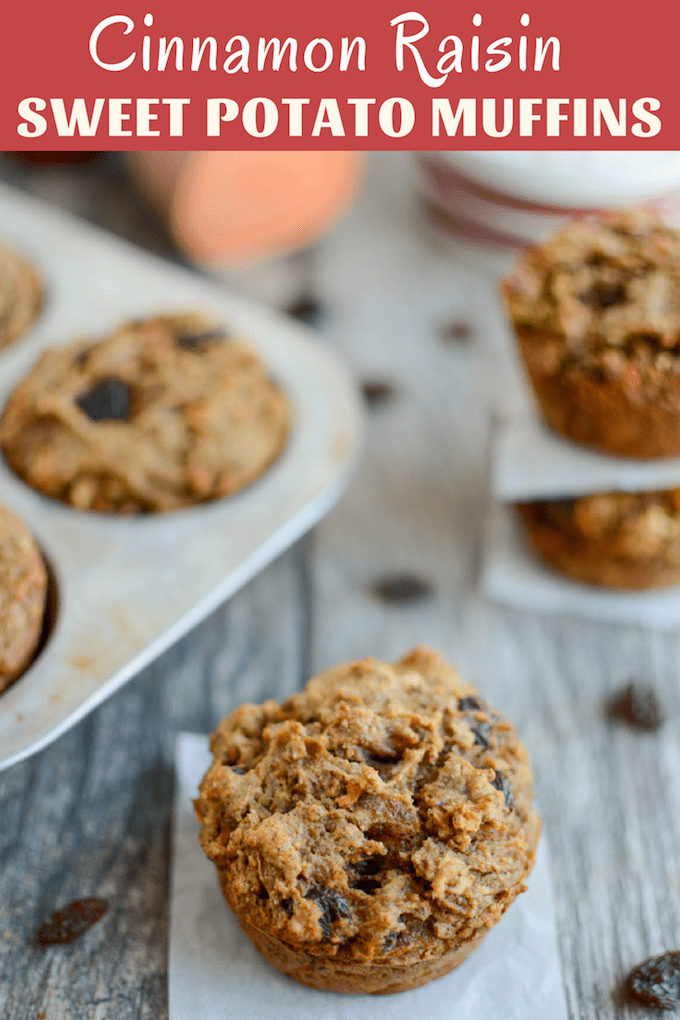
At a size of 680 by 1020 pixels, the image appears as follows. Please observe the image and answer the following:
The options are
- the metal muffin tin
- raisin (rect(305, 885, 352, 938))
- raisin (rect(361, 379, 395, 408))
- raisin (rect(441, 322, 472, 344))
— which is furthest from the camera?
raisin (rect(441, 322, 472, 344))

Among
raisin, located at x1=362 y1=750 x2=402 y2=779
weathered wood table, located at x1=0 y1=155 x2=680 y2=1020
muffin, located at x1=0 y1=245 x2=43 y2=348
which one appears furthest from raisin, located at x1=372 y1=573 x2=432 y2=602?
muffin, located at x1=0 y1=245 x2=43 y2=348

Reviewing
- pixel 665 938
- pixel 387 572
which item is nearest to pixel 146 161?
pixel 387 572

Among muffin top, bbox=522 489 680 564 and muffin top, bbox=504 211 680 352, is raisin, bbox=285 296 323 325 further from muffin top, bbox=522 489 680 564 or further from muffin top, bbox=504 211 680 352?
muffin top, bbox=522 489 680 564

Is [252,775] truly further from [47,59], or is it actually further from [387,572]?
[47,59]

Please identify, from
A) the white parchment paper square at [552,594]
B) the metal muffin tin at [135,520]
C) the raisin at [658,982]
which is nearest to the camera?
the raisin at [658,982]

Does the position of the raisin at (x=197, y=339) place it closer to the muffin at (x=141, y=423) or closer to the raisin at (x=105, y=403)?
→ the muffin at (x=141, y=423)

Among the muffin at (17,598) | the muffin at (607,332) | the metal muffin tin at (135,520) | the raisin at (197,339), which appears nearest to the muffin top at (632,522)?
the muffin at (607,332)

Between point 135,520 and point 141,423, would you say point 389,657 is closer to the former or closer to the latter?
point 135,520
